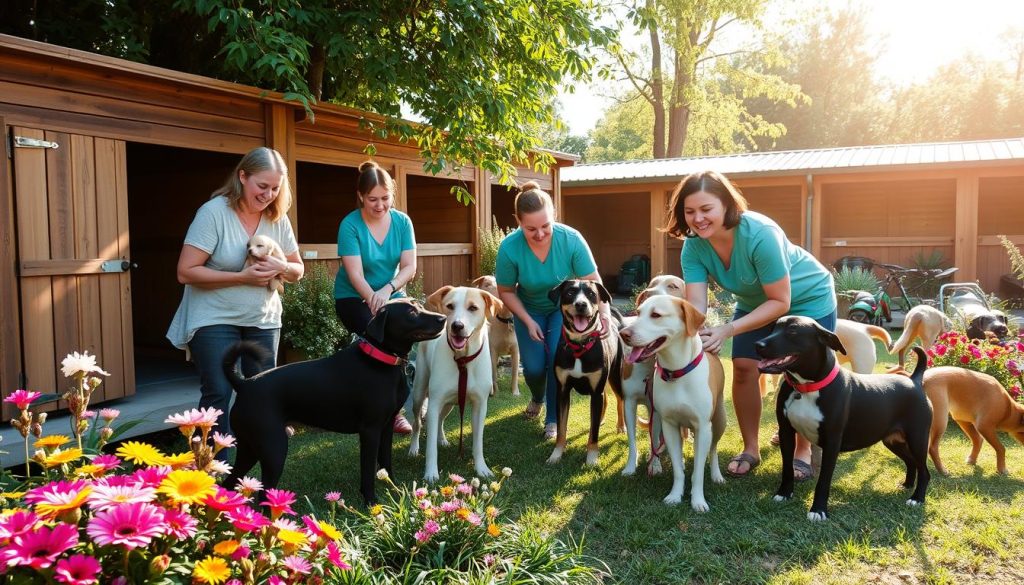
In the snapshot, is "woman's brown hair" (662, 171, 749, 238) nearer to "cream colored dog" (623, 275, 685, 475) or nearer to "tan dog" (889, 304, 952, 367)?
"cream colored dog" (623, 275, 685, 475)

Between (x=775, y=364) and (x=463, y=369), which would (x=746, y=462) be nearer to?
(x=775, y=364)

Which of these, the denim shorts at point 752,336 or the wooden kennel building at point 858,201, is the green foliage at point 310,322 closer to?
the denim shorts at point 752,336

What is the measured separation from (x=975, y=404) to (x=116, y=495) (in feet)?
15.5

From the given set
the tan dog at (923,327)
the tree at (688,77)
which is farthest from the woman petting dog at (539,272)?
the tree at (688,77)

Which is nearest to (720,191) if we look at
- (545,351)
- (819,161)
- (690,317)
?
(690,317)

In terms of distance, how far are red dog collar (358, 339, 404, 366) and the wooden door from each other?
3.07 meters

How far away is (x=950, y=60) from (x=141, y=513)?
47.2 m

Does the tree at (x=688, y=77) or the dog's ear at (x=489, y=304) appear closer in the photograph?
the dog's ear at (x=489, y=304)

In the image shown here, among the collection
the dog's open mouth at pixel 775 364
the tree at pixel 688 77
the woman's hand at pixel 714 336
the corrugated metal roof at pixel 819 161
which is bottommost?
the dog's open mouth at pixel 775 364

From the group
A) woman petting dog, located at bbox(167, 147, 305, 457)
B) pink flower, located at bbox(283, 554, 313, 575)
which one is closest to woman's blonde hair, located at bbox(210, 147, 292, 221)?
woman petting dog, located at bbox(167, 147, 305, 457)

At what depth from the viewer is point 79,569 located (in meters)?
1.21

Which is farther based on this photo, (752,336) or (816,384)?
(752,336)

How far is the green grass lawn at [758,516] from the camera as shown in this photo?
2891 millimetres

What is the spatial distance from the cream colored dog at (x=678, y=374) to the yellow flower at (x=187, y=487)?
7.90 ft
